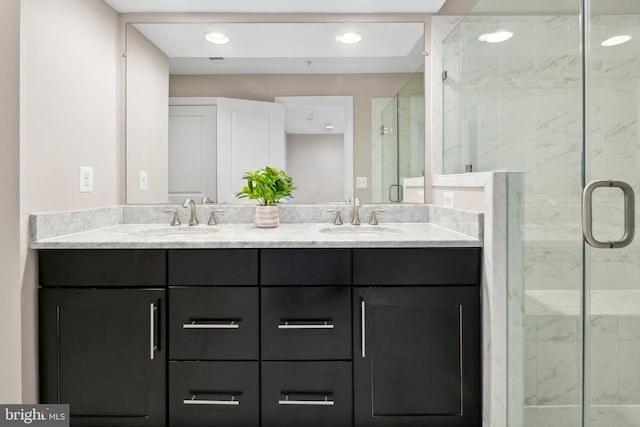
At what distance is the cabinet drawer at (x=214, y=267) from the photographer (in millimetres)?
1503

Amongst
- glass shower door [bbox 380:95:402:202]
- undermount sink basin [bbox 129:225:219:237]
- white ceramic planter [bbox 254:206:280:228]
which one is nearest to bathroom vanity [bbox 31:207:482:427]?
undermount sink basin [bbox 129:225:219:237]

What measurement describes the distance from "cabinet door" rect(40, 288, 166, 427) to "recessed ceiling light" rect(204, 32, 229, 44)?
4.55 feet

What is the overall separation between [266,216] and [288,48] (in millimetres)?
940

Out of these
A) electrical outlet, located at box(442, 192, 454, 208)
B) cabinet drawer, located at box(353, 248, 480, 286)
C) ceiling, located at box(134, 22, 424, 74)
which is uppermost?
ceiling, located at box(134, 22, 424, 74)

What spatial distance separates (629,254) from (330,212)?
52.5 inches

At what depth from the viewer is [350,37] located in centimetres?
213

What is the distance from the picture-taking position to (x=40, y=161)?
1524 mm

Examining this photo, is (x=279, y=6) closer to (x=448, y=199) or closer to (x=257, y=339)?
(x=448, y=199)

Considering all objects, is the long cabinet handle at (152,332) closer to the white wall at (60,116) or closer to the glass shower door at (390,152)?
the white wall at (60,116)

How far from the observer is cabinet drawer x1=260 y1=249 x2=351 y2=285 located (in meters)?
1.50

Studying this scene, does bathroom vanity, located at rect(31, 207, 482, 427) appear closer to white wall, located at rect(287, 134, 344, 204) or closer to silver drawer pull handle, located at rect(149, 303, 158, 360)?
silver drawer pull handle, located at rect(149, 303, 158, 360)

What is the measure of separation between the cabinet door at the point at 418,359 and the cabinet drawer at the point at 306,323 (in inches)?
2.3

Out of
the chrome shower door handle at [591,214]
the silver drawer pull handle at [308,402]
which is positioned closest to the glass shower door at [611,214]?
the chrome shower door handle at [591,214]

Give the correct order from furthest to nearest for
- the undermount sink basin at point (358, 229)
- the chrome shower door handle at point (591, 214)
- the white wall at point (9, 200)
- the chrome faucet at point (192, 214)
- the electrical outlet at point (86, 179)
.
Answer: the chrome faucet at point (192, 214)
the undermount sink basin at point (358, 229)
the electrical outlet at point (86, 179)
the white wall at point (9, 200)
the chrome shower door handle at point (591, 214)
